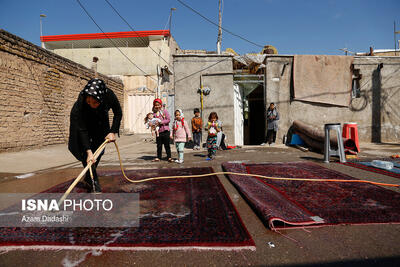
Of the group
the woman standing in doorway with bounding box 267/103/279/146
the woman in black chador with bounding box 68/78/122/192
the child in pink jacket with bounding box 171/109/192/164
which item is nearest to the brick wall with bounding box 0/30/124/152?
the child in pink jacket with bounding box 171/109/192/164

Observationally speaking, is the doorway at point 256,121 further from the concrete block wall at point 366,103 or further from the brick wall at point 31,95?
the brick wall at point 31,95

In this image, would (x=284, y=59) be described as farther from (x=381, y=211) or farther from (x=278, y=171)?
(x=381, y=211)

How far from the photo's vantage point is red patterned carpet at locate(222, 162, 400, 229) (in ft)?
6.77

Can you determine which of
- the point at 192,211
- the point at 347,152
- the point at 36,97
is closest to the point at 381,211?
the point at 192,211

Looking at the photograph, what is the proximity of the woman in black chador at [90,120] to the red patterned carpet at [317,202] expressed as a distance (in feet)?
6.77

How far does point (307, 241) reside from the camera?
177 centimetres

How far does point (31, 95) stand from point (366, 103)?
1383 centimetres

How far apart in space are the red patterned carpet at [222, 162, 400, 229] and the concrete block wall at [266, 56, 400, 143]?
652 centimetres

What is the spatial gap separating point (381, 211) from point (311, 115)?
814 cm

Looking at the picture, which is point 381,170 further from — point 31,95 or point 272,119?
point 31,95

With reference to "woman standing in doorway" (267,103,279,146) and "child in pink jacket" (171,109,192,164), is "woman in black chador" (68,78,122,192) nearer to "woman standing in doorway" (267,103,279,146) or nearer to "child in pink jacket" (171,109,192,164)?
"child in pink jacket" (171,109,192,164)

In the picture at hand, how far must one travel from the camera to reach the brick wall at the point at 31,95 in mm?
6652

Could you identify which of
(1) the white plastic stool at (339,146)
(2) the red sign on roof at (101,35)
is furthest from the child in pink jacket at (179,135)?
(2) the red sign on roof at (101,35)

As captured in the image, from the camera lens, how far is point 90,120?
290 centimetres
